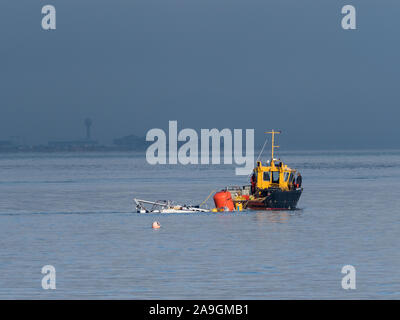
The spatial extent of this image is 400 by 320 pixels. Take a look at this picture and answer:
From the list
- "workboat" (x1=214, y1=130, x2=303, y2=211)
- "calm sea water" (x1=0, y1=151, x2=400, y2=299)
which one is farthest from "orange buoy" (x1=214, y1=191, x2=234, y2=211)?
"calm sea water" (x1=0, y1=151, x2=400, y2=299)

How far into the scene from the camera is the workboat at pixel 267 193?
291ft

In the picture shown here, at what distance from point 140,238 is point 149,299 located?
26732 millimetres

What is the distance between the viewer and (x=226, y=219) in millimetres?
80625

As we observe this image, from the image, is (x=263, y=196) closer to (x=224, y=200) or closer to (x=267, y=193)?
(x=267, y=193)

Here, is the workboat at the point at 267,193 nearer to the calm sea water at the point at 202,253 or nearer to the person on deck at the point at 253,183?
the person on deck at the point at 253,183

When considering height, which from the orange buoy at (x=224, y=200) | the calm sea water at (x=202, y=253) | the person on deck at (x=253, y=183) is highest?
the person on deck at (x=253, y=183)

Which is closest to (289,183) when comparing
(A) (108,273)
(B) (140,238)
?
(B) (140,238)

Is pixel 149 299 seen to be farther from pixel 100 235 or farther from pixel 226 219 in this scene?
pixel 226 219

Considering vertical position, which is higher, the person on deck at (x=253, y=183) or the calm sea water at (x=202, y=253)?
the person on deck at (x=253, y=183)

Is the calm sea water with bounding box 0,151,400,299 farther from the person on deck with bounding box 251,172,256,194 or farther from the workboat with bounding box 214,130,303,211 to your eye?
the person on deck with bounding box 251,172,256,194

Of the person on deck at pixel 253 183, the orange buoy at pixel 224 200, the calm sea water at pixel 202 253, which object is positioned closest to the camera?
the calm sea water at pixel 202 253

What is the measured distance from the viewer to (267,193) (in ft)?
294

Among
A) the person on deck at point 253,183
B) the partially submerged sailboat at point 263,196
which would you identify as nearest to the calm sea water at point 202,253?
the partially submerged sailboat at point 263,196

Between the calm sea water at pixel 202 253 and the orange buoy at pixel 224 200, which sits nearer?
the calm sea water at pixel 202 253
